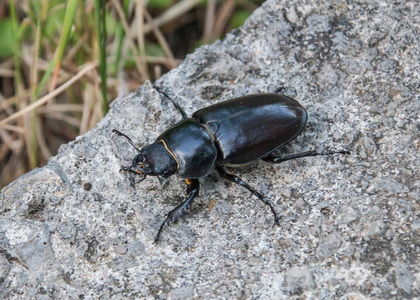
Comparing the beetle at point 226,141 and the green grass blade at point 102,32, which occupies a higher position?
the green grass blade at point 102,32

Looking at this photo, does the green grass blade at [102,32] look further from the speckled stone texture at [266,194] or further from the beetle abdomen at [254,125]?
the beetle abdomen at [254,125]

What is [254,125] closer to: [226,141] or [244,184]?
[226,141]

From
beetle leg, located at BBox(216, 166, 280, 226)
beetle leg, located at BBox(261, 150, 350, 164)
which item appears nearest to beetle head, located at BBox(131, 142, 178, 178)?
beetle leg, located at BBox(216, 166, 280, 226)

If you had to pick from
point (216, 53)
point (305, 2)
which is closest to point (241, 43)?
point (216, 53)

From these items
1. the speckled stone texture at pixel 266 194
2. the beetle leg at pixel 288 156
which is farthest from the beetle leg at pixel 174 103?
the beetle leg at pixel 288 156

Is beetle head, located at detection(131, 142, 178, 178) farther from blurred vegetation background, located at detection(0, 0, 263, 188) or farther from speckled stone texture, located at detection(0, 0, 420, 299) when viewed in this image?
blurred vegetation background, located at detection(0, 0, 263, 188)

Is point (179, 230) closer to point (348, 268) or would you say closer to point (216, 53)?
point (348, 268)

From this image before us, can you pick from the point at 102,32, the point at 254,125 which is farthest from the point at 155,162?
the point at 102,32
